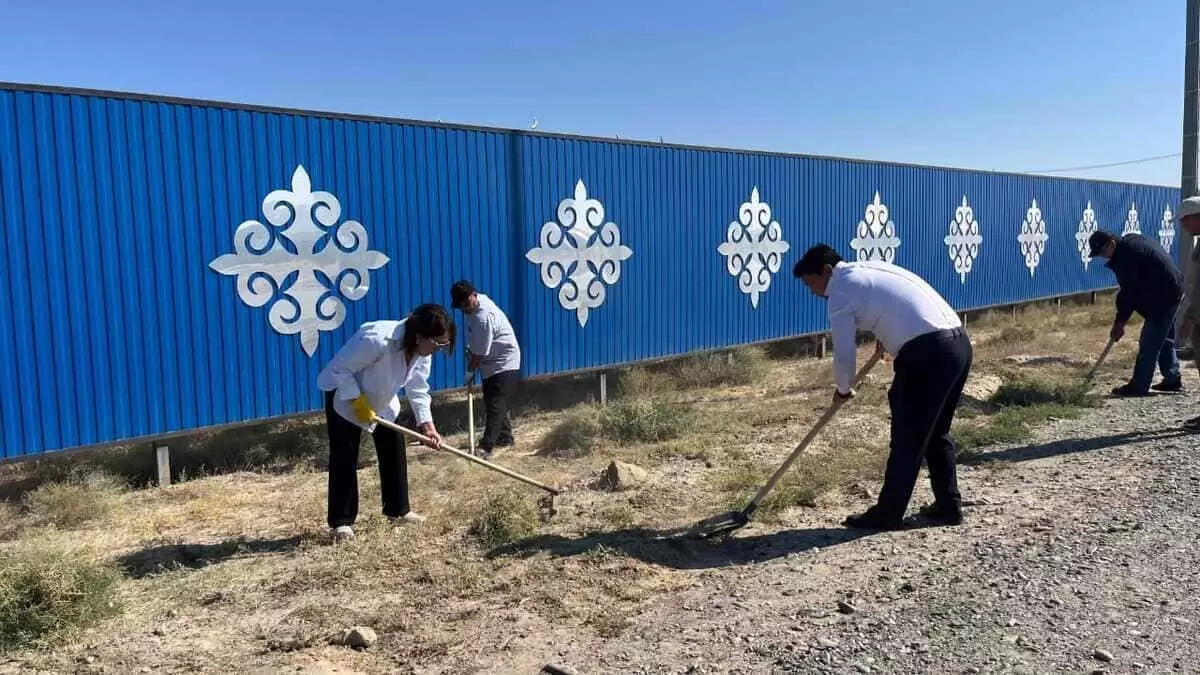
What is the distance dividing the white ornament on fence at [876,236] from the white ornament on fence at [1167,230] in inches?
529

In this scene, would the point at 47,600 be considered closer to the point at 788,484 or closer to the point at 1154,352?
the point at 788,484

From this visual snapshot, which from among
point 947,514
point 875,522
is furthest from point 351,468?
point 947,514

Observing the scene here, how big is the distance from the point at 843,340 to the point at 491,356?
3.49 metres

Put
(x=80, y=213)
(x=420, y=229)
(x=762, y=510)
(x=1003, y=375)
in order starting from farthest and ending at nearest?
1. (x=1003, y=375)
2. (x=420, y=229)
3. (x=80, y=213)
4. (x=762, y=510)

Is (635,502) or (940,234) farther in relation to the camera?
(940,234)

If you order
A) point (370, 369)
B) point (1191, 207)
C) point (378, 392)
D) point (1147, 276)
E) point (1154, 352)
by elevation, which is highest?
point (1191, 207)

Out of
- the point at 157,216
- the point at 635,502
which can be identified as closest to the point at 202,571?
the point at 635,502

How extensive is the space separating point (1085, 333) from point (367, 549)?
533 inches

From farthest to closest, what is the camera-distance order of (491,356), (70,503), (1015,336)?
1. (1015,336)
2. (491,356)
3. (70,503)

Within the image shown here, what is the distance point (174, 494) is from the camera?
19.5 feet

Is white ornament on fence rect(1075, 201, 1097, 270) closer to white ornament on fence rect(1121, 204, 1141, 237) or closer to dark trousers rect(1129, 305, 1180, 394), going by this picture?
white ornament on fence rect(1121, 204, 1141, 237)

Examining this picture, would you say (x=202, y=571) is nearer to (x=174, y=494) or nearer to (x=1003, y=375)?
(x=174, y=494)

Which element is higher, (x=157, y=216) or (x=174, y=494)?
(x=157, y=216)

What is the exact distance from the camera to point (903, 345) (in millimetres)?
4246
